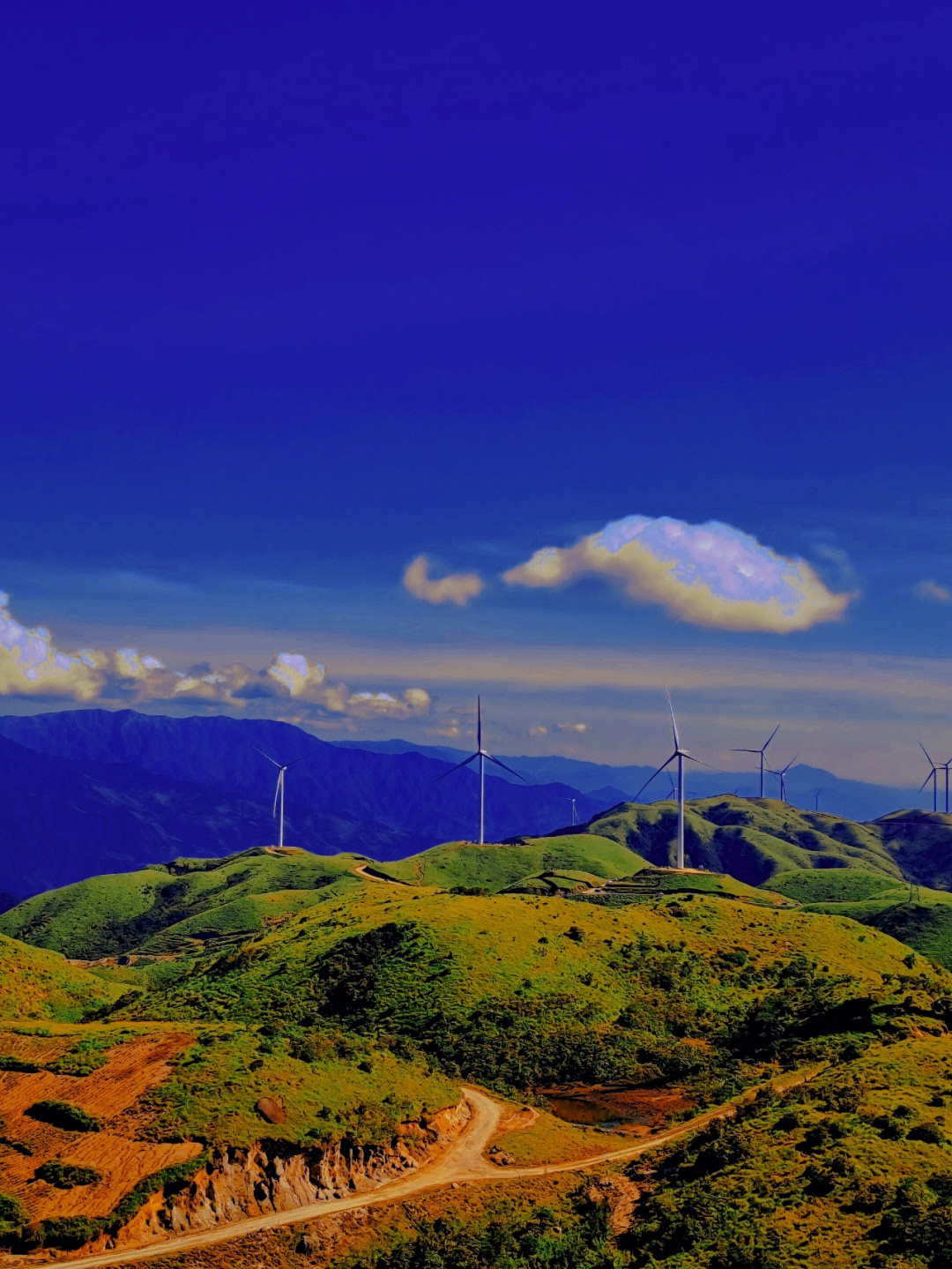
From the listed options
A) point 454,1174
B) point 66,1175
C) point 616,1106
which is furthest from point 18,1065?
point 616,1106

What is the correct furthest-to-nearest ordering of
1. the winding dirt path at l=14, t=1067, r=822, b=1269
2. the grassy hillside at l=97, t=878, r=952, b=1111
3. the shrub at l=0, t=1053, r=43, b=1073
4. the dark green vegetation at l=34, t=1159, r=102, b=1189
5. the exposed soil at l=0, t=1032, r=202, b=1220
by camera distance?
the grassy hillside at l=97, t=878, r=952, b=1111
the shrub at l=0, t=1053, r=43, b=1073
the dark green vegetation at l=34, t=1159, r=102, b=1189
the exposed soil at l=0, t=1032, r=202, b=1220
the winding dirt path at l=14, t=1067, r=822, b=1269

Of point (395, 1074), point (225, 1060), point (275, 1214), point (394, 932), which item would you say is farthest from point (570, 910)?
point (275, 1214)

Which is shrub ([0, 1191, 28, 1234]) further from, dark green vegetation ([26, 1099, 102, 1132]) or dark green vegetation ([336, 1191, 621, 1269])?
dark green vegetation ([336, 1191, 621, 1269])

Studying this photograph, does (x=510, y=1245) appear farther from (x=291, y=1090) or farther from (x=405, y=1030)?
(x=405, y=1030)

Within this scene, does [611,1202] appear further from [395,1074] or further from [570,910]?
[570,910]

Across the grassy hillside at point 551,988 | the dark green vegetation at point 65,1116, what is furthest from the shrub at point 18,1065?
the grassy hillside at point 551,988

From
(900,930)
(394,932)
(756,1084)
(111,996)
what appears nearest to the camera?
(756,1084)

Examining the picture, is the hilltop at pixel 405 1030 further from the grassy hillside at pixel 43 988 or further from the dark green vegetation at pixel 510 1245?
the dark green vegetation at pixel 510 1245

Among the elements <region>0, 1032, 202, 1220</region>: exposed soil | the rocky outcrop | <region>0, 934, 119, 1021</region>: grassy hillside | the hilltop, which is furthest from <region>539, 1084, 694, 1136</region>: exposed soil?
<region>0, 934, 119, 1021</region>: grassy hillside

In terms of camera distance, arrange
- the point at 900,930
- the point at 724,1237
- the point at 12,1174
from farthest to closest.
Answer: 1. the point at 900,930
2. the point at 12,1174
3. the point at 724,1237
